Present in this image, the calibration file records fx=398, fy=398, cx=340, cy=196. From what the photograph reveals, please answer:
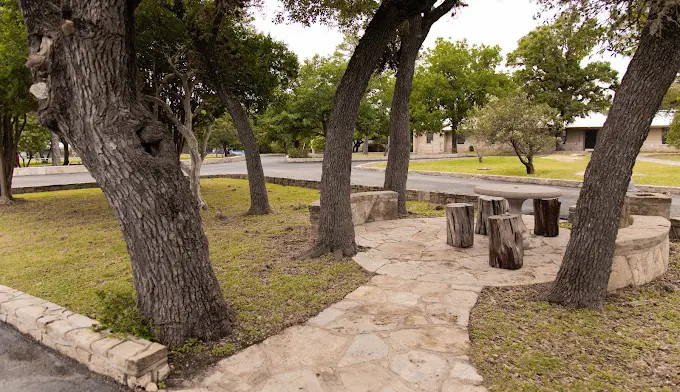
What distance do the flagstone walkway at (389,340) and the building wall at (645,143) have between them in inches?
1380

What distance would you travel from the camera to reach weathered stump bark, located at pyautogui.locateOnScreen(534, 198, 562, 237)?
252 inches

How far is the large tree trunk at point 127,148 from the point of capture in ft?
9.70

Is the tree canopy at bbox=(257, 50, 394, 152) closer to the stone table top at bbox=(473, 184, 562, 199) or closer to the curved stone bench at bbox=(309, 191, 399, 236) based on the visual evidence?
the curved stone bench at bbox=(309, 191, 399, 236)

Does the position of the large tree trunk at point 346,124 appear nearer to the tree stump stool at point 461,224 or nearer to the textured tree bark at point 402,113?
the tree stump stool at point 461,224

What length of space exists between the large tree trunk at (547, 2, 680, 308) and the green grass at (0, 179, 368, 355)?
2289mm

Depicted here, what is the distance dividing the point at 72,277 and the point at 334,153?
12.8 ft

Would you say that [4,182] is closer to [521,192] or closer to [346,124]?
[346,124]

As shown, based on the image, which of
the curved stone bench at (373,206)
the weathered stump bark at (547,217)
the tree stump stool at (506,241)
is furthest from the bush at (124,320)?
the weathered stump bark at (547,217)

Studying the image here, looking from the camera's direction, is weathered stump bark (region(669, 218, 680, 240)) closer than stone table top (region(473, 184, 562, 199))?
No

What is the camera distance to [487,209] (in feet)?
21.3

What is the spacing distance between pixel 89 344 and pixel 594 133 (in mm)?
40587

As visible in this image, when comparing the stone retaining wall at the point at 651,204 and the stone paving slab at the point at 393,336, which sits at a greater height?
the stone retaining wall at the point at 651,204

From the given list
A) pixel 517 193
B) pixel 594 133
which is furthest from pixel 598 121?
pixel 517 193

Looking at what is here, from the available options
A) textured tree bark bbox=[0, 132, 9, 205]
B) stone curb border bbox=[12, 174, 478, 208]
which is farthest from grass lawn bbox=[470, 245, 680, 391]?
textured tree bark bbox=[0, 132, 9, 205]
